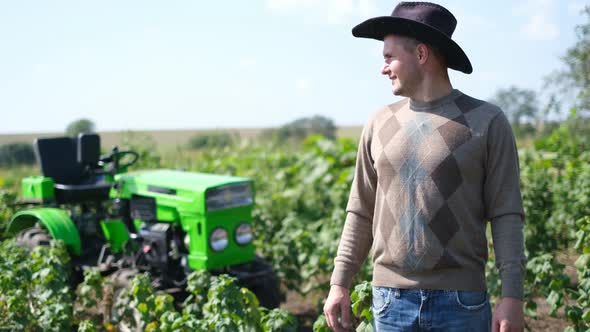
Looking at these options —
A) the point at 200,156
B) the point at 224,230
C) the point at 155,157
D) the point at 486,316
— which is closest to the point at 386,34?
the point at 486,316

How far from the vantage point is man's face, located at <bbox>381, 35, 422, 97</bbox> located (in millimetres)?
2357

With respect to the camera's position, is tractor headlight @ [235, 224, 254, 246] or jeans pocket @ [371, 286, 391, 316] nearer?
jeans pocket @ [371, 286, 391, 316]

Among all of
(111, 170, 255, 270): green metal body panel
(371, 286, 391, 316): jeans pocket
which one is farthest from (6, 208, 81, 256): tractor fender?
(371, 286, 391, 316): jeans pocket

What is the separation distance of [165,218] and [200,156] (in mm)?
7215

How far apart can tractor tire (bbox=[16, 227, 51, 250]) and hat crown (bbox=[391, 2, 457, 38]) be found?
4682 millimetres

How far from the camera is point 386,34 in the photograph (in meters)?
2.46

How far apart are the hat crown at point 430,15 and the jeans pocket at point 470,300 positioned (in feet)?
2.95

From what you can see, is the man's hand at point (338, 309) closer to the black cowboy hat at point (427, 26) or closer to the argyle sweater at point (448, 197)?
the argyle sweater at point (448, 197)

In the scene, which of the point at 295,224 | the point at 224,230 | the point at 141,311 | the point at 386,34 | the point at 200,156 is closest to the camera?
the point at 386,34

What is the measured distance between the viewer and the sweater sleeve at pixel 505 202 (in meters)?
2.14

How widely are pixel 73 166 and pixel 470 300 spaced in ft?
17.6

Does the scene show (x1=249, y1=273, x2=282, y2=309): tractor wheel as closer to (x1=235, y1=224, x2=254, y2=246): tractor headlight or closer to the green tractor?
the green tractor

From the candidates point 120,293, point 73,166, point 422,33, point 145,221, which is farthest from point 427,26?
point 73,166

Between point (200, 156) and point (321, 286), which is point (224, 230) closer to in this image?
point (321, 286)
